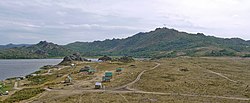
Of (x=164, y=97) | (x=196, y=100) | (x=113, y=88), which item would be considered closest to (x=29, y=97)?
(x=113, y=88)

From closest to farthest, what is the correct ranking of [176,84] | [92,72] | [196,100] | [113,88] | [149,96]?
[196,100] < [149,96] < [113,88] < [176,84] < [92,72]

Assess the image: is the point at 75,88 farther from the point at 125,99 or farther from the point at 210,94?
the point at 210,94

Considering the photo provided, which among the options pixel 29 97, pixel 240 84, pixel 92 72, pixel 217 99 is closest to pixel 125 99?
pixel 217 99

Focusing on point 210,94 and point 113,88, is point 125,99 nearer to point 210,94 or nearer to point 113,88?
point 113,88

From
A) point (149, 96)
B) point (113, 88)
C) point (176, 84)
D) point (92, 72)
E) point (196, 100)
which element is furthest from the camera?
point (92, 72)

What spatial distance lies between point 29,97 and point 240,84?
42076 millimetres

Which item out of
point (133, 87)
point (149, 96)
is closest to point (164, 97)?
point (149, 96)

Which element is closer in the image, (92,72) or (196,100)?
(196,100)

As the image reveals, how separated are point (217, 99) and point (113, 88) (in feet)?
63.9

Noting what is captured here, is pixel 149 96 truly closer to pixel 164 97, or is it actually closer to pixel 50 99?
pixel 164 97

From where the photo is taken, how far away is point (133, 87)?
54906 millimetres

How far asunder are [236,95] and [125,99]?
19.3m

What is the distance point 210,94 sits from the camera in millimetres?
48594

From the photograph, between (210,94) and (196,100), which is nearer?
(196,100)
